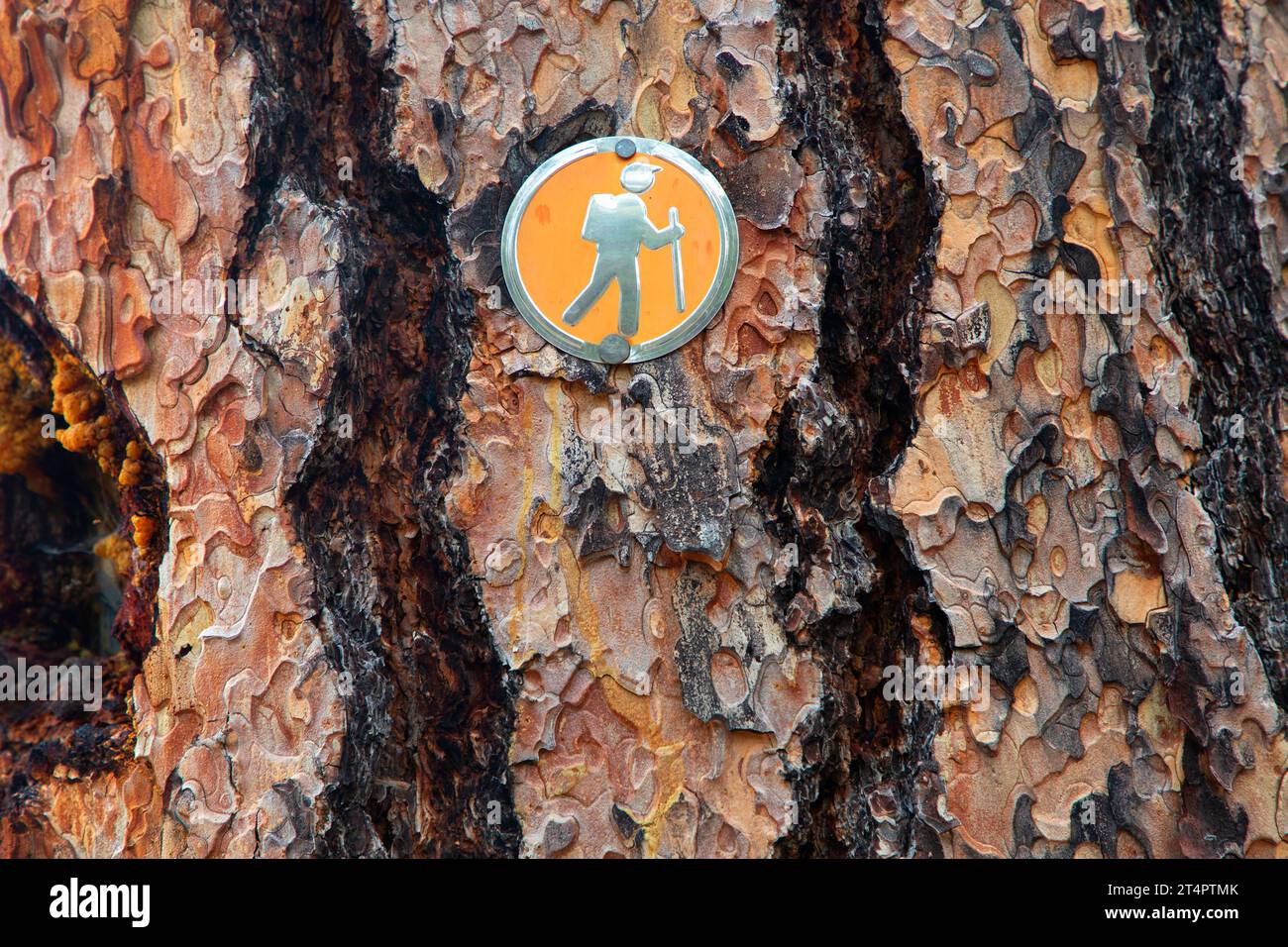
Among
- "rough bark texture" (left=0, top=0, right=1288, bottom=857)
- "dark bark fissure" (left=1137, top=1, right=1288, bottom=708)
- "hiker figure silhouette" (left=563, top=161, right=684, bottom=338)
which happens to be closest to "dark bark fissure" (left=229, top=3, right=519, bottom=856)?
"rough bark texture" (left=0, top=0, right=1288, bottom=857)

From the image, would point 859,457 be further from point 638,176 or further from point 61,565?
point 61,565

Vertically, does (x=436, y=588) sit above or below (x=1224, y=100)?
below

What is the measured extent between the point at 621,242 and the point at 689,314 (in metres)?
0.17

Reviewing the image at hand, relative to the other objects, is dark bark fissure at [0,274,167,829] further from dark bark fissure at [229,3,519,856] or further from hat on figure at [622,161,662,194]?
hat on figure at [622,161,662,194]

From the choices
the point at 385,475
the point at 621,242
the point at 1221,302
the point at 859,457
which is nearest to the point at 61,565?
the point at 385,475

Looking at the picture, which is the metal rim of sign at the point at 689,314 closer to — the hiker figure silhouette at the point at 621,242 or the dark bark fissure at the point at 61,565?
the hiker figure silhouette at the point at 621,242

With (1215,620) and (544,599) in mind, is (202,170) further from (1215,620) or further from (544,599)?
(1215,620)

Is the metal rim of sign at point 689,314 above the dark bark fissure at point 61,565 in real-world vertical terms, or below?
above

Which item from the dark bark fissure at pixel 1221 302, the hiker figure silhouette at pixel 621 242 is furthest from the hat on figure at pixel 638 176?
the dark bark fissure at pixel 1221 302

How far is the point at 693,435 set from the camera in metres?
1.66

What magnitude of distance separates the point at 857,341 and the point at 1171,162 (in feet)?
2.17

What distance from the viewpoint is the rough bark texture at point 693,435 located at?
1.63 meters
